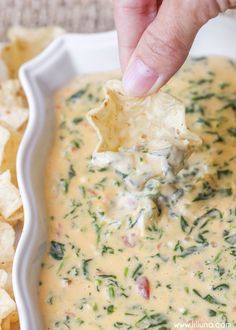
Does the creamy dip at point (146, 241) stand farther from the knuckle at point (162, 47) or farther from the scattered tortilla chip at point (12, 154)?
the knuckle at point (162, 47)

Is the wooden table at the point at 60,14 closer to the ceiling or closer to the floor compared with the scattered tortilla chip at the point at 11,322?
closer to the ceiling

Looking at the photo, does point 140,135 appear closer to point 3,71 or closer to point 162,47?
point 162,47

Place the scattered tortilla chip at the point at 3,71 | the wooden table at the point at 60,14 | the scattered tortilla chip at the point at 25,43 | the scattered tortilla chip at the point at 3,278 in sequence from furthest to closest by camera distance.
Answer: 1. the wooden table at the point at 60,14
2. the scattered tortilla chip at the point at 25,43
3. the scattered tortilla chip at the point at 3,71
4. the scattered tortilla chip at the point at 3,278

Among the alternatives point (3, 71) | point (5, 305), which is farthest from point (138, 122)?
point (3, 71)

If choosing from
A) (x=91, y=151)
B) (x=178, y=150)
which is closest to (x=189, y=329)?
(x=178, y=150)

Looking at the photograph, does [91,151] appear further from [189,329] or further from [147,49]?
[189,329]

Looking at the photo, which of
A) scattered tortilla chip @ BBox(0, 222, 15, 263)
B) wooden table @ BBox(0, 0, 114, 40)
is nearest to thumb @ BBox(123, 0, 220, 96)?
scattered tortilla chip @ BBox(0, 222, 15, 263)

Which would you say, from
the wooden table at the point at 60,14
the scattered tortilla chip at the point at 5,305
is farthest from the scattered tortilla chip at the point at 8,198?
the wooden table at the point at 60,14

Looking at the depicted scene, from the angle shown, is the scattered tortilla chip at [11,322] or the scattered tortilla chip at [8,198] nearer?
the scattered tortilla chip at [11,322]

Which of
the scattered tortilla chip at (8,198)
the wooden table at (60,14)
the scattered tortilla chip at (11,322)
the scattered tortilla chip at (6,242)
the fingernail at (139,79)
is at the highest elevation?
the fingernail at (139,79)
